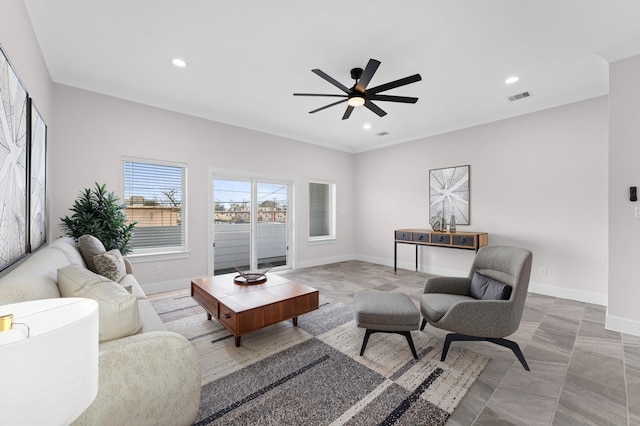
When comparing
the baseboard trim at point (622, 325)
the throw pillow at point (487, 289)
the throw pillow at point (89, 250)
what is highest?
the throw pillow at point (89, 250)

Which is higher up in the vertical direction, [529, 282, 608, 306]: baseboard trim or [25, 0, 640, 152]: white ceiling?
[25, 0, 640, 152]: white ceiling

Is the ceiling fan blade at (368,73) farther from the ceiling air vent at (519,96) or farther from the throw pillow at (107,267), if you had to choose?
the throw pillow at (107,267)

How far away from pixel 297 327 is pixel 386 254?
147 inches

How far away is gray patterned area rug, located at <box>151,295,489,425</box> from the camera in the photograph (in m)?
1.68

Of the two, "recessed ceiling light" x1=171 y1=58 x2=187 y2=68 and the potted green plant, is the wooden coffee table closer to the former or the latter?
the potted green plant

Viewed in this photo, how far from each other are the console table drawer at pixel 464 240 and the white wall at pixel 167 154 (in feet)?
9.36

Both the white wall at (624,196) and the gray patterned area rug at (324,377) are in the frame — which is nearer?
the gray patterned area rug at (324,377)

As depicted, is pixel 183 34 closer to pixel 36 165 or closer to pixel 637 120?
pixel 36 165

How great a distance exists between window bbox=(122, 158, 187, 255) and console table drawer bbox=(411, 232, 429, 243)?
3960 mm

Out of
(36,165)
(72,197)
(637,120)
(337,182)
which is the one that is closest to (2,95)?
(36,165)

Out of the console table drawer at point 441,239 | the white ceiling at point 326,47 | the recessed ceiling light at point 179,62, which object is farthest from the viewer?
the console table drawer at point 441,239

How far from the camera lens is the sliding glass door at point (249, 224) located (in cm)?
477

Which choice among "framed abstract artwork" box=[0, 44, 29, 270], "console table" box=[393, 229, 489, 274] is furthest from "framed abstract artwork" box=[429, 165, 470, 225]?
"framed abstract artwork" box=[0, 44, 29, 270]

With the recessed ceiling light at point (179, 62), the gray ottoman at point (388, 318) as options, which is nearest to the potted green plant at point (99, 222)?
the recessed ceiling light at point (179, 62)
